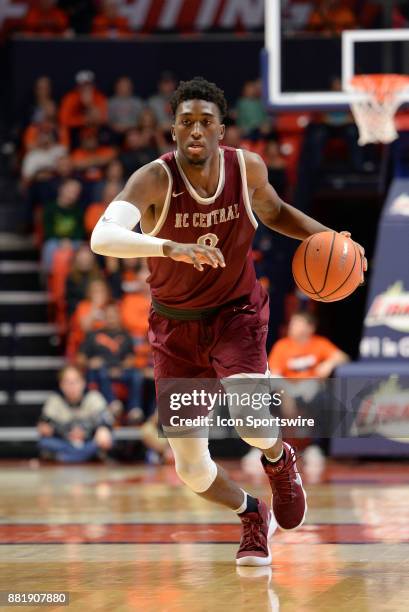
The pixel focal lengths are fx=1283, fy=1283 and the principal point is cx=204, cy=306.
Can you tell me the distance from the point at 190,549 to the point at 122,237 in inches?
73.3

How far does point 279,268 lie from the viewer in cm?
1325

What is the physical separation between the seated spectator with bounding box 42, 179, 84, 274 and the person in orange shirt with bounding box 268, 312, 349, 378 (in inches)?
122

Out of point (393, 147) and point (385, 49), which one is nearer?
point (385, 49)

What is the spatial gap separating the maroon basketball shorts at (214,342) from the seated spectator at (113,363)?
6.03 m

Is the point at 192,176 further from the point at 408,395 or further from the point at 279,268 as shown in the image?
the point at 279,268

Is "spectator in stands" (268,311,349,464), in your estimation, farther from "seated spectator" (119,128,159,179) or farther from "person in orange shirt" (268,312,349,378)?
"seated spectator" (119,128,159,179)

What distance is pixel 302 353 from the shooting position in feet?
37.6

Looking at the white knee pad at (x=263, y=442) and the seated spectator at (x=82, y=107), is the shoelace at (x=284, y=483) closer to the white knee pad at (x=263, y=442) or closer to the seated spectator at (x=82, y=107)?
the white knee pad at (x=263, y=442)

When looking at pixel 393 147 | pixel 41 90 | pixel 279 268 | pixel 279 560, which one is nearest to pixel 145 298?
pixel 279 268

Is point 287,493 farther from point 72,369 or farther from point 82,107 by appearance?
point 82,107

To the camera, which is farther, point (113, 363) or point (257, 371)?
point (113, 363)

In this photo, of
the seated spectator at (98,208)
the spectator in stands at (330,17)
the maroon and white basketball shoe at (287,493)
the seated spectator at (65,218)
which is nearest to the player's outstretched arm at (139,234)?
the maroon and white basketball shoe at (287,493)

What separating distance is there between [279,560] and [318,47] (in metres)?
10.5

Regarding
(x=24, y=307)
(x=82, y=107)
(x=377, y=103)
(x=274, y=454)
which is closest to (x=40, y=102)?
(x=82, y=107)
